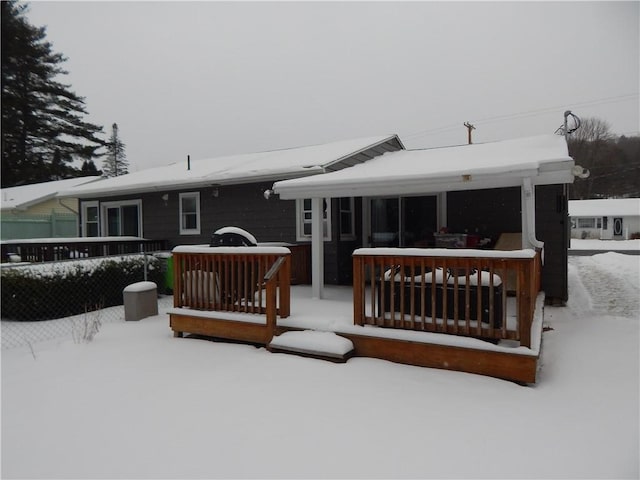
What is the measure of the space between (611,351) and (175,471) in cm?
469

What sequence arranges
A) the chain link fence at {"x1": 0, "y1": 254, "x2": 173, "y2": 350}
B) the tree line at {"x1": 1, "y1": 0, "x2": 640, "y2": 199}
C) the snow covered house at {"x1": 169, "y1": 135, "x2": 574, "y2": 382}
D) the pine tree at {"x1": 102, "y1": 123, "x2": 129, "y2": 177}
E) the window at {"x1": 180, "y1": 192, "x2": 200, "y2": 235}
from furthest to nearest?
the pine tree at {"x1": 102, "y1": 123, "x2": 129, "y2": 177} → the tree line at {"x1": 1, "y1": 0, "x2": 640, "y2": 199} → the window at {"x1": 180, "y1": 192, "x2": 200, "y2": 235} → the chain link fence at {"x1": 0, "y1": 254, "x2": 173, "y2": 350} → the snow covered house at {"x1": 169, "y1": 135, "x2": 574, "y2": 382}

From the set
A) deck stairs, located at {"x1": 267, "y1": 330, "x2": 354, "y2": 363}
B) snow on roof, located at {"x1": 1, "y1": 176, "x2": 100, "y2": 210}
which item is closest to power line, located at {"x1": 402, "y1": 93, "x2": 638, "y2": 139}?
snow on roof, located at {"x1": 1, "y1": 176, "x2": 100, "y2": 210}

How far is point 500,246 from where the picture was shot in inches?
276

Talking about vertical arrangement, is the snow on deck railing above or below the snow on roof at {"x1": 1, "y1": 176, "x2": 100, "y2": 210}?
below

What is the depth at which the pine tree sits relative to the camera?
55388 millimetres

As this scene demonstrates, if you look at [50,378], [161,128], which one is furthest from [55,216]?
[161,128]

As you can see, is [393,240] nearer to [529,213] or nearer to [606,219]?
[529,213]

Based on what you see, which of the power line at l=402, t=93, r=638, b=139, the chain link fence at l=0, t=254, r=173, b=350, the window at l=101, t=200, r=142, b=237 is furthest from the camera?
the power line at l=402, t=93, r=638, b=139

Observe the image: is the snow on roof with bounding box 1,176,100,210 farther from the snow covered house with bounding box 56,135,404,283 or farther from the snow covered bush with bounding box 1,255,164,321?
the snow covered bush with bounding box 1,255,164,321

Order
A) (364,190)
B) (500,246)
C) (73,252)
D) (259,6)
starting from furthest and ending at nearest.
Answer: 1. (73,252)
2. (259,6)
3. (500,246)
4. (364,190)

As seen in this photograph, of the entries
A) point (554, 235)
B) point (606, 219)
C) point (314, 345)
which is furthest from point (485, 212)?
point (606, 219)

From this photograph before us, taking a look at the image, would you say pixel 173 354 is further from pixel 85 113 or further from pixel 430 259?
pixel 85 113

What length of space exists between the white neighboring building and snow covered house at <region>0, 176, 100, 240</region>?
3270cm

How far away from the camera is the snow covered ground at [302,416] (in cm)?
244
